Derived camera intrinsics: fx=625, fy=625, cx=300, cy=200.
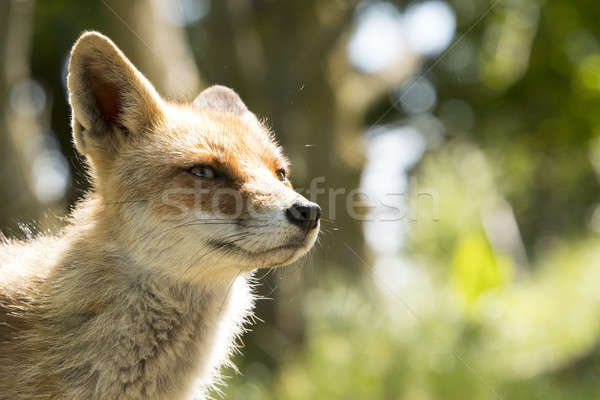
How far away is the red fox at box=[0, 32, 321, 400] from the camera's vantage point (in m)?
2.69

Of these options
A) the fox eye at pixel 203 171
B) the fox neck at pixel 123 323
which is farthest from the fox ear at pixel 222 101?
the fox neck at pixel 123 323

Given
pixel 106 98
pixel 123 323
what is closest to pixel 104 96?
pixel 106 98

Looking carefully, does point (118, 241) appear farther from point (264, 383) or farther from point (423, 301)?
point (264, 383)

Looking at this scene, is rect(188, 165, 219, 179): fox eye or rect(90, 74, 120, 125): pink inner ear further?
rect(90, 74, 120, 125): pink inner ear

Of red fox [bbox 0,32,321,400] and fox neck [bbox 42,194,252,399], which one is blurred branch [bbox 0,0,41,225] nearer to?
red fox [bbox 0,32,321,400]

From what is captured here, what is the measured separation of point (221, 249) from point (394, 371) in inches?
63.4

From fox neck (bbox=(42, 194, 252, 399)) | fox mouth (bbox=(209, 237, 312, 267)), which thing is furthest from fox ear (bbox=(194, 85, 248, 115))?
fox mouth (bbox=(209, 237, 312, 267))

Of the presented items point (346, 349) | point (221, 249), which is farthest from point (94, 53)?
point (346, 349)

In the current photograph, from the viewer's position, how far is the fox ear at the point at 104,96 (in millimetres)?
2902

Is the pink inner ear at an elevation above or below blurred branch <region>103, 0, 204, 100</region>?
above

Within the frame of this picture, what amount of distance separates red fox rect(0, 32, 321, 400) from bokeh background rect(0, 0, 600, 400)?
1.71ft

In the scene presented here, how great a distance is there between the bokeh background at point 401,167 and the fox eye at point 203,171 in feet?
2.46

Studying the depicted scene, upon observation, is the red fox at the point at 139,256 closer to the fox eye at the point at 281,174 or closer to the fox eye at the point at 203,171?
the fox eye at the point at 203,171

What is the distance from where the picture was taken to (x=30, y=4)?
6.68 metres
